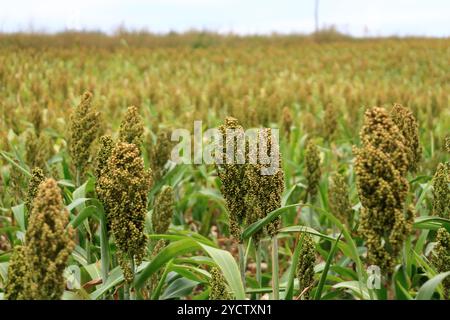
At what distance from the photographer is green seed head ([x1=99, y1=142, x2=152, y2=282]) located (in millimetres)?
1448

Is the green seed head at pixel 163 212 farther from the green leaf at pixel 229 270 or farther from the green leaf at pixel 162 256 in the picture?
the green leaf at pixel 229 270

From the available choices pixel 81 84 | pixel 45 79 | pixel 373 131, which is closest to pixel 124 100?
pixel 81 84

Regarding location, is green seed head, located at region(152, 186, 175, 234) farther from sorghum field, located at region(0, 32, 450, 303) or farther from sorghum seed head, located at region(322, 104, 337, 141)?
sorghum seed head, located at region(322, 104, 337, 141)

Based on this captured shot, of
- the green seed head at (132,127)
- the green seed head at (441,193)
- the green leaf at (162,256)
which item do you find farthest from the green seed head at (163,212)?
the green seed head at (441,193)

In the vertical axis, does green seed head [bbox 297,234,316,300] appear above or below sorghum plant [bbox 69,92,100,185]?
below

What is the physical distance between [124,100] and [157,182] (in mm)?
4910

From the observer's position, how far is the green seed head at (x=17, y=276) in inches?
54.4

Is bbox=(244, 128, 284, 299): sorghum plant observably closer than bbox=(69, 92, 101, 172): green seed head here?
Yes

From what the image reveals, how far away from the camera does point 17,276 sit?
1399 mm

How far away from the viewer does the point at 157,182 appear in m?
3.32

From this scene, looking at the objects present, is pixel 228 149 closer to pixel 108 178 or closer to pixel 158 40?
pixel 108 178

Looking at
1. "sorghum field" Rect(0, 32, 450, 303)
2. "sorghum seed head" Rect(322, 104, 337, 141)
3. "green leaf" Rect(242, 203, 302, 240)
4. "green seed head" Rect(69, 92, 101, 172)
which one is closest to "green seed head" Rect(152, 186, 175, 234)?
"sorghum field" Rect(0, 32, 450, 303)

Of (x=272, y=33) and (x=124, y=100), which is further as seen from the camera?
(x=272, y=33)

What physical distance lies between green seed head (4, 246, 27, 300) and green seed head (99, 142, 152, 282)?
0.23m
